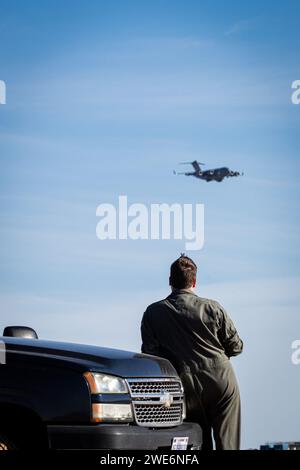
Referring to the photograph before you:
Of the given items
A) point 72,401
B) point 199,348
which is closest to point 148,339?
point 199,348

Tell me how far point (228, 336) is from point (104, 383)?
187 cm

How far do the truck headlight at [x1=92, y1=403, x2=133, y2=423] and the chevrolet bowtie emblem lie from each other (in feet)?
1.34

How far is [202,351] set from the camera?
8539 mm

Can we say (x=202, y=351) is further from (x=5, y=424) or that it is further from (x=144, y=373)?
(x=5, y=424)

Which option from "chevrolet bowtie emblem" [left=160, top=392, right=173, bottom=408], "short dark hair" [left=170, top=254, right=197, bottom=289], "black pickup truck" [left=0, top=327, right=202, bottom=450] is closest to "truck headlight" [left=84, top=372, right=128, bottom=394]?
"black pickup truck" [left=0, top=327, right=202, bottom=450]

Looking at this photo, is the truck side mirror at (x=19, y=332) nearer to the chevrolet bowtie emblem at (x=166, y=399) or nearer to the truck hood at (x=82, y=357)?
the truck hood at (x=82, y=357)

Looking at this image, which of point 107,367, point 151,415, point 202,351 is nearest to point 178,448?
point 151,415

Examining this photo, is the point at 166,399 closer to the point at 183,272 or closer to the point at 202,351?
the point at 202,351

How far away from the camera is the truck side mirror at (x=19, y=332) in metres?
8.09

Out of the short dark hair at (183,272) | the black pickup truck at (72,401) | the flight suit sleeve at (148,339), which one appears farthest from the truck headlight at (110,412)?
the short dark hair at (183,272)

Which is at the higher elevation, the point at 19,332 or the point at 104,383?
the point at 19,332

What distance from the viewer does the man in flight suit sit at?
331 inches

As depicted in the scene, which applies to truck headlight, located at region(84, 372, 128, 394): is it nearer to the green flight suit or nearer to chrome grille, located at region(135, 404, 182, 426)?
chrome grille, located at region(135, 404, 182, 426)
